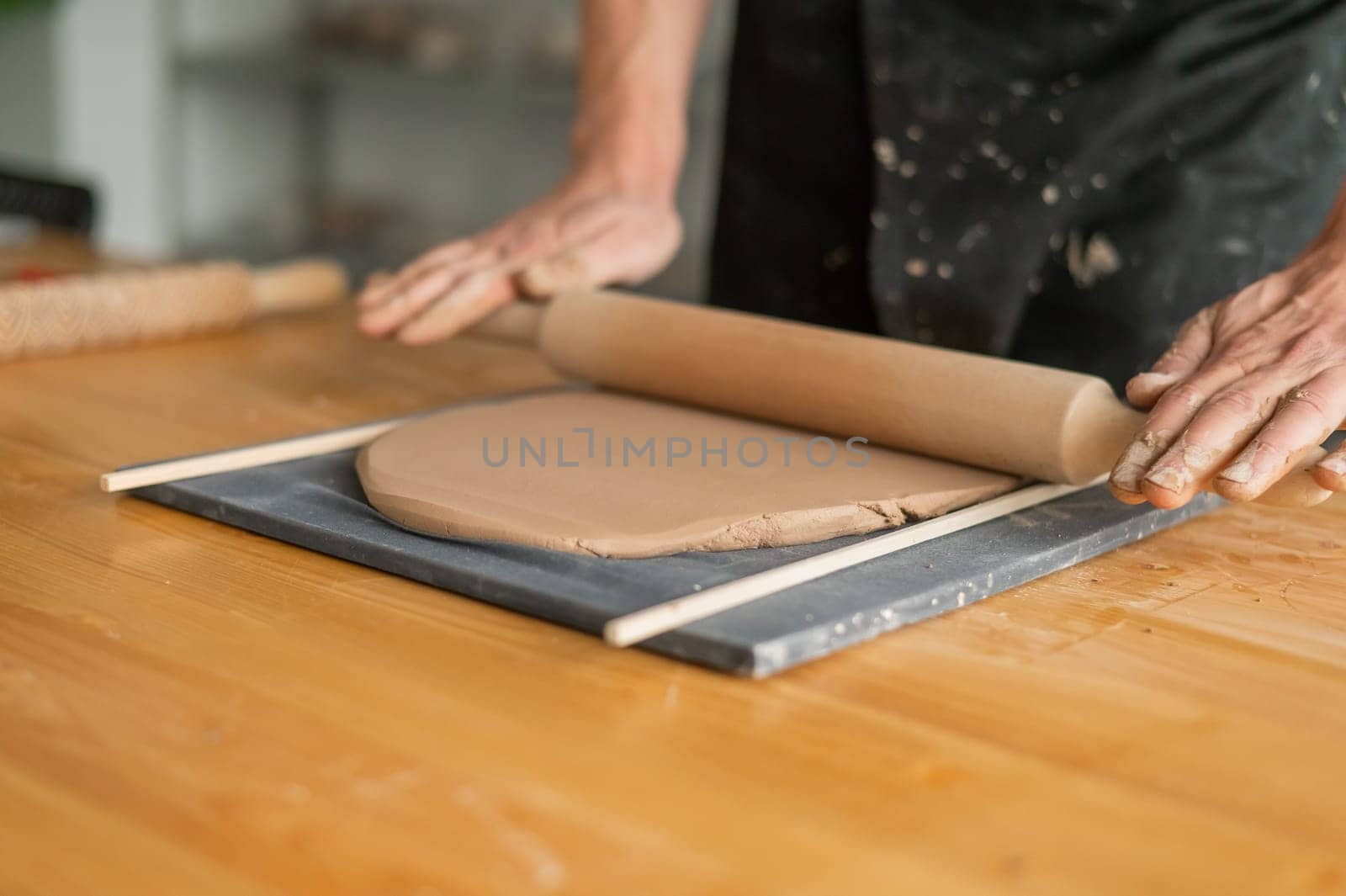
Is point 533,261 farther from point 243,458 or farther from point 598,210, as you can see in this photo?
point 243,458

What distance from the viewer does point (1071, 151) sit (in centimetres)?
139

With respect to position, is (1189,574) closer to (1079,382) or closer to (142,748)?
(1079,382)

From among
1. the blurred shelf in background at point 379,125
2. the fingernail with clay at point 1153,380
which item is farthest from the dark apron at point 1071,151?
the blurred shelf in background at point 379,125

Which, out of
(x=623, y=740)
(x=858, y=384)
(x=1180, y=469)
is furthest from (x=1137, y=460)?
(x=623, y=740)

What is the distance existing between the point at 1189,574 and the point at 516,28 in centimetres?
365

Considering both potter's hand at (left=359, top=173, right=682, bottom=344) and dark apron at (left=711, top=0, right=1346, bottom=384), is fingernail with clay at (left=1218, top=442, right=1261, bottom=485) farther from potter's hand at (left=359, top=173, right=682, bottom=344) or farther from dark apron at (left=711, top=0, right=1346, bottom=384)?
potter's hand at (left=359, top=173, right=682, bottom=344)

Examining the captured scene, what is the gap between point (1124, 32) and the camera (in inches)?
54.0

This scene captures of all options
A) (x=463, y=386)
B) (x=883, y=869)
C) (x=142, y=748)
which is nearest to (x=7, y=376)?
(x=463, y=386)

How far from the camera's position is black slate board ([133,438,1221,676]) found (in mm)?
716

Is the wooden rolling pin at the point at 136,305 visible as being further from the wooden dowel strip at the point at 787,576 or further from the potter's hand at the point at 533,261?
the wooden dowel strip at the point at 787,576

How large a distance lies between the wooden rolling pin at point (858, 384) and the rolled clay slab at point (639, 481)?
26 mm

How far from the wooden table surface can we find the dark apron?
560mm

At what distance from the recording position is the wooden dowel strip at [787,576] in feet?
2.29

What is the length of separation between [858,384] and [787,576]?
1.10 ft
